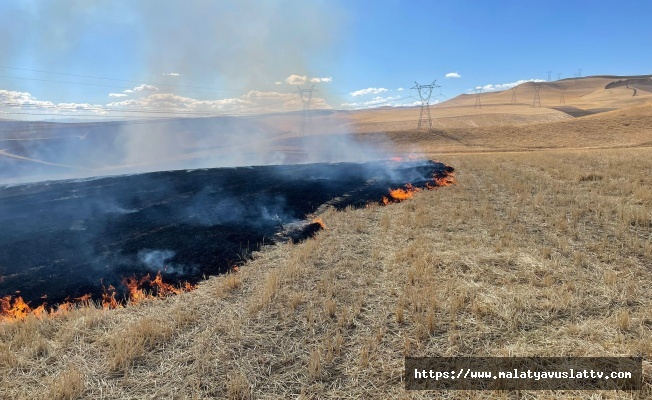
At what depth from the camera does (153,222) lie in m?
10.5

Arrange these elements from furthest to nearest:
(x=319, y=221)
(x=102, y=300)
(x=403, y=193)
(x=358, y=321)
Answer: (x=403, y=193) → (x=319, y=221) → (x=102, y=300) → (x=358, y=321)

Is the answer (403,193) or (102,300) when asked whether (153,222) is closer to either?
(102,300)

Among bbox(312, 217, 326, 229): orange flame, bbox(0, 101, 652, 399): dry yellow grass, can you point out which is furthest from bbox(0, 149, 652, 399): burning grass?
bbox(312, 217, 326, 229): orange flame

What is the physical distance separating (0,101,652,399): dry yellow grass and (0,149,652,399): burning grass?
21mm

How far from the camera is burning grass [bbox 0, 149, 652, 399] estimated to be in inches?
147

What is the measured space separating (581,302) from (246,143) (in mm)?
69894

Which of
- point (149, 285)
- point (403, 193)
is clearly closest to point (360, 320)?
point (149, 285)

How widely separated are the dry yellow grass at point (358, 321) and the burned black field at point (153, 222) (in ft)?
4.15

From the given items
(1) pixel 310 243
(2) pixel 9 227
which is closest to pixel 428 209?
(1) pixel 310 243

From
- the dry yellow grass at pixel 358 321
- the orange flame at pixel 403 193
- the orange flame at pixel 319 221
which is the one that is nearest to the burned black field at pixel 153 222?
the orange flame at pixel 319 221

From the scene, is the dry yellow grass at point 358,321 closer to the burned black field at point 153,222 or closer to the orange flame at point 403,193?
the burned black field at point 153,222

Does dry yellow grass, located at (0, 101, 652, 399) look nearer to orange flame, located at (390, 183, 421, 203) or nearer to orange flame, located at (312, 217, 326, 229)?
orange flame, located at (312, 217, 326, 229)

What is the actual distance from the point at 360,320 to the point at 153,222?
8.39m

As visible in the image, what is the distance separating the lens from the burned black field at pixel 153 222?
6.97 meters
